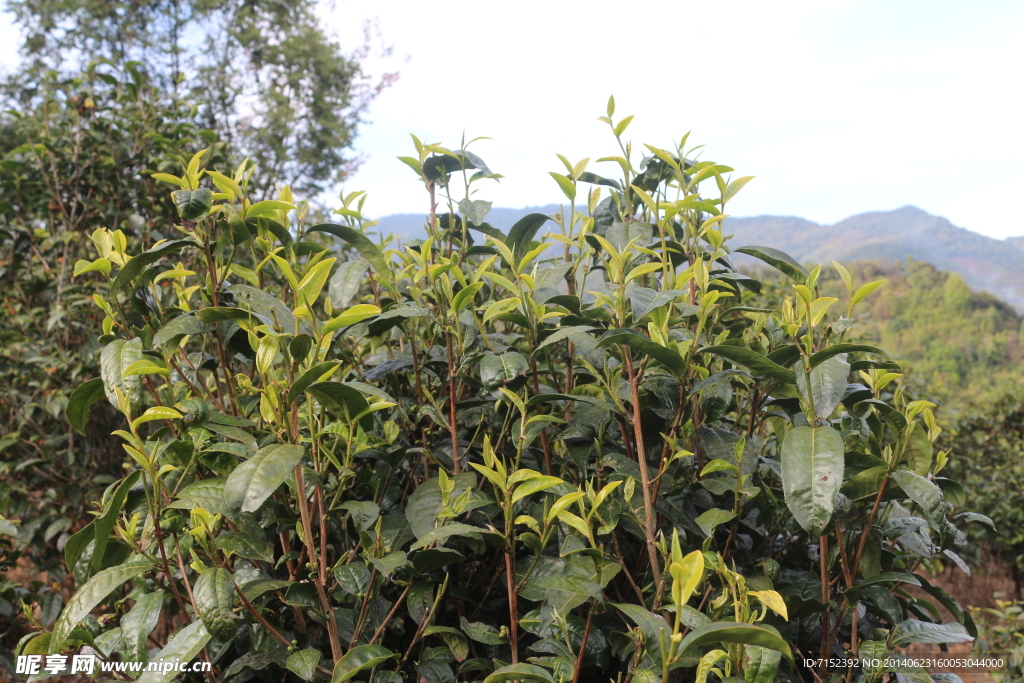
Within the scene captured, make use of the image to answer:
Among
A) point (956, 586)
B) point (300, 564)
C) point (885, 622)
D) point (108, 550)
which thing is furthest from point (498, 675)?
point (956, 586)

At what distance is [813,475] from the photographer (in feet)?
2.80

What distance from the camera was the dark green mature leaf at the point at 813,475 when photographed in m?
0.83

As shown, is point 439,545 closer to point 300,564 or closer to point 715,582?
point 300,564

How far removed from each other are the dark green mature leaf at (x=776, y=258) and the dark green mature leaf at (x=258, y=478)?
89 centimetres

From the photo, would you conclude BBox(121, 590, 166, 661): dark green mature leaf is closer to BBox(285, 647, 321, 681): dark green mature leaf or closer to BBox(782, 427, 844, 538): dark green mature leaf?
BBox(285, 647, 321, 681): dark green mature leaf

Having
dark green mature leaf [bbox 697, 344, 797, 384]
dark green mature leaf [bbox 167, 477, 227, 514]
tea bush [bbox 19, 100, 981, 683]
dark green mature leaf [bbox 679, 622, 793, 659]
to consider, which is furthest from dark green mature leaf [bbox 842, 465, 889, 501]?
dark green mature leaf [bbox 167, 477, 227, 514]

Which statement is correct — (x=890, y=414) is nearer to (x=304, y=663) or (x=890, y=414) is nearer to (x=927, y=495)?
(x=927, y=495)

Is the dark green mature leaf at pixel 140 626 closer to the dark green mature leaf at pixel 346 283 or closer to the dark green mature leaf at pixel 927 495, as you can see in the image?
the dark green mature leaf at pixel 346 283

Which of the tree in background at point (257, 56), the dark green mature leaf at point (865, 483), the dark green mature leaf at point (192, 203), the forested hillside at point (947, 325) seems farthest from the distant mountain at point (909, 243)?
the dark green mature leaf at point (192, 203)

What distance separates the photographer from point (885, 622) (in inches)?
51.7

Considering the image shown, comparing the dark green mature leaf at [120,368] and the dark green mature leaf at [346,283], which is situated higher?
the dark green mature leaf at [346,283]

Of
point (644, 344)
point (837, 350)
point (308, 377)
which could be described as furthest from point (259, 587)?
point (837, 350)

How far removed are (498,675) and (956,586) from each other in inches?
219

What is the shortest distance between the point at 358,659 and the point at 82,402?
69 cm
